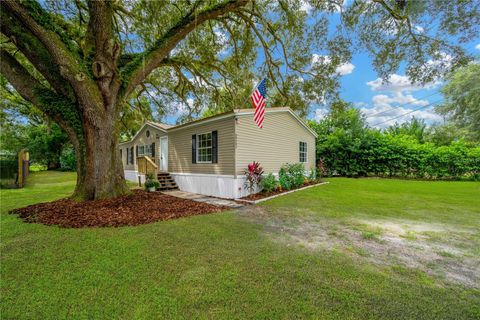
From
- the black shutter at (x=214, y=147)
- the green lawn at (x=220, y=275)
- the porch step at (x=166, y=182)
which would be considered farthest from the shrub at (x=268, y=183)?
the porch step at (x=166, y=182)

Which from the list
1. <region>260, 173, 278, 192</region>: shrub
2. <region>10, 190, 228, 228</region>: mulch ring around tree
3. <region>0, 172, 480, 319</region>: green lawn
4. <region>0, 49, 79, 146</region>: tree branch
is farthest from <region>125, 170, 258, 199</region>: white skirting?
<region>0, 49, 79, 146</region>: tree branch

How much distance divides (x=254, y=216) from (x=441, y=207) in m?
5.30

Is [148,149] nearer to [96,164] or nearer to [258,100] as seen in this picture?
[96,164]

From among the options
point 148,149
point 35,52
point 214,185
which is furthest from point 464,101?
point 35,52

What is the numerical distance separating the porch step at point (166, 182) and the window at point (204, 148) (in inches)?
86.8

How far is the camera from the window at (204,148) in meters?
8.67

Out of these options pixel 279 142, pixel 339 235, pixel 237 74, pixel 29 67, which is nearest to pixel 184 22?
pixel 237 74

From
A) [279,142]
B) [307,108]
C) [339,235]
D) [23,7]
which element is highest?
[23,7]

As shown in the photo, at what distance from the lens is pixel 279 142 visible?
960 cm

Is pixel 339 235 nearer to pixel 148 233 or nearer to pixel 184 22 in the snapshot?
pixel 148 233

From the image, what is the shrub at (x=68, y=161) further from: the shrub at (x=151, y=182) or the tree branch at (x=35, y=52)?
the tree branch at (x=35, y=52)

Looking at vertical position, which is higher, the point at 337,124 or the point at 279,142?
the point at 337,124

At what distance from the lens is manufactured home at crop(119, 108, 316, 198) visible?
7645 millimetres

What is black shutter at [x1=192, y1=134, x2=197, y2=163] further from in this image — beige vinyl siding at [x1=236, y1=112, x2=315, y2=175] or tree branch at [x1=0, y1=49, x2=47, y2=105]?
tree branch at [x1=0, y1=49, x2=47, y2=105]
